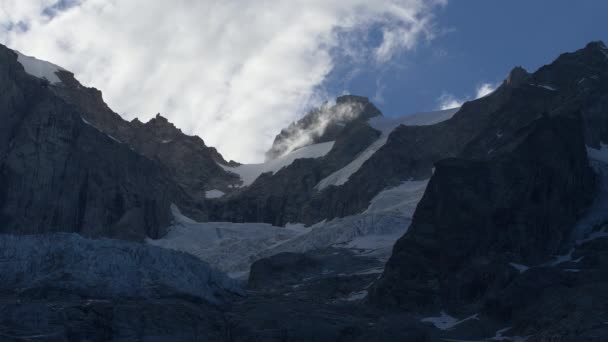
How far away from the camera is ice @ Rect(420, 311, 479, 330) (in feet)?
377

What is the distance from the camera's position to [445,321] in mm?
116812

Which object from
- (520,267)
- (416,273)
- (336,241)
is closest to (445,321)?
(416,273)

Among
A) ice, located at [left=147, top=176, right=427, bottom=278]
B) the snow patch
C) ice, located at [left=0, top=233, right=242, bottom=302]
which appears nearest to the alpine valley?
ice, located at [left=0, top=233, right=242, bottom=302]

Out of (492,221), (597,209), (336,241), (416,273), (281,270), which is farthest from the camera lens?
(336,241)

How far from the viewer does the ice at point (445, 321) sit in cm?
11488

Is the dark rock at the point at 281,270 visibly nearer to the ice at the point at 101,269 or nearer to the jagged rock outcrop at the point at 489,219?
the jagged rock outcrop at the point at 489,219

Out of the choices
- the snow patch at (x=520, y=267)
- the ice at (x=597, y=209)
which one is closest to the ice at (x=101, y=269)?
the snow patch at (x=520, y=267)

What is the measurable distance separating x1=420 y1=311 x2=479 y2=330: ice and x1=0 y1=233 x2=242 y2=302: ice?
21843 mm

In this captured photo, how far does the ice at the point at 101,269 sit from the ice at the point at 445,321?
21843 millimetres

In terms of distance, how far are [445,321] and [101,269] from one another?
35.3 metres

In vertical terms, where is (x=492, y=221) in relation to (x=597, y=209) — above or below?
below

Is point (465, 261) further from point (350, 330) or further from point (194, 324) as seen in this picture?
point (194, 324)

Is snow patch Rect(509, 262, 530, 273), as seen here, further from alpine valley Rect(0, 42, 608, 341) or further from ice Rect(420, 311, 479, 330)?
ice Rect(420, 311, 479, 330)

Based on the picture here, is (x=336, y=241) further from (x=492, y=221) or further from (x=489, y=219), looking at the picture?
(x=492, y=221)
